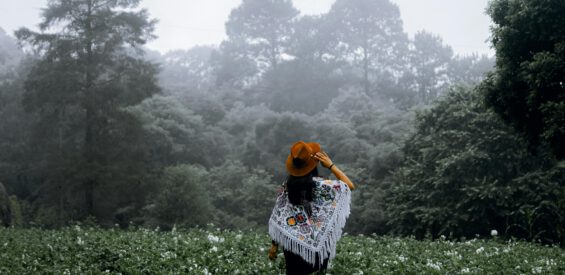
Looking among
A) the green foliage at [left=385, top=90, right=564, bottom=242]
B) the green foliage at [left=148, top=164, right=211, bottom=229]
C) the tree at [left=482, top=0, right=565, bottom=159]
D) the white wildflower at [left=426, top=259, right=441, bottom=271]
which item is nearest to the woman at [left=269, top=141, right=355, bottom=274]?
the white wildflower at [left=426, top=259, right=441, bottom=271]

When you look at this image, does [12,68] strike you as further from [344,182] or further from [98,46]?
[344,182]

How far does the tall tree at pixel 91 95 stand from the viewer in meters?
24.0

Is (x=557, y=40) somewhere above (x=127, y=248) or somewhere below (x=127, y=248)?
above

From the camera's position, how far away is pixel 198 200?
22312 mm

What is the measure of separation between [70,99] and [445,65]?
33.8 metres

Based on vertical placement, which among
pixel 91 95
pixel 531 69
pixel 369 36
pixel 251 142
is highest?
pixel 369 36

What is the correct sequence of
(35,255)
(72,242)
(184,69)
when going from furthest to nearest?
(184,69) → (72,242) → (35,255)

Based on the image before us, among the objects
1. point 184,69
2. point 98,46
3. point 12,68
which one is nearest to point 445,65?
point 184,69

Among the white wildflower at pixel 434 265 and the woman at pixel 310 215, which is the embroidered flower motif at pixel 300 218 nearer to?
the woman at pixel 310 215

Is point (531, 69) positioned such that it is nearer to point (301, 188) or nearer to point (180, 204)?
point (301, 188)

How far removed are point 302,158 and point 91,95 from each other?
21.2 meters

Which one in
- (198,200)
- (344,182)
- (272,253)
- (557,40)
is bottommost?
(198,200)

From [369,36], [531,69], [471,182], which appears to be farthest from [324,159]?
[369,36]

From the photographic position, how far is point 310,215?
571 cm
